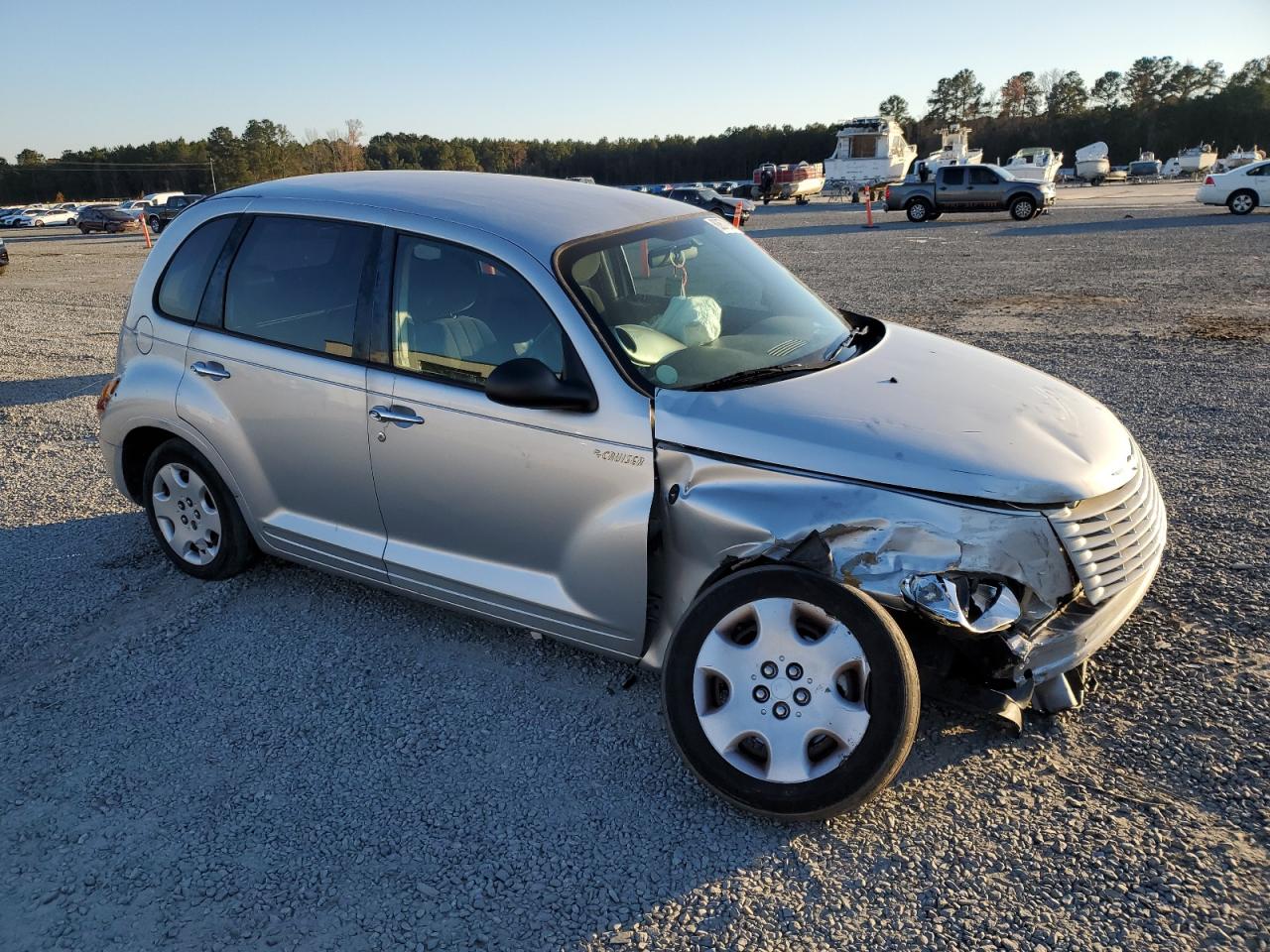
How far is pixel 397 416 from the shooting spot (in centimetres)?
369

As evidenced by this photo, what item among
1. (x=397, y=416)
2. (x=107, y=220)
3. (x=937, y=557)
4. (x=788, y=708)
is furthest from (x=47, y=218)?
(x=937, y=557)

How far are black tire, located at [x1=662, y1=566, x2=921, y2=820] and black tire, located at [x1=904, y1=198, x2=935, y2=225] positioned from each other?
1238 inches

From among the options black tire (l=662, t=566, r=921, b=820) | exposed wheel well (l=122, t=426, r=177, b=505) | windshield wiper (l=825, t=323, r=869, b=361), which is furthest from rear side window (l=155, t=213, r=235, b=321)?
black tire (l=662, t=566, r=921, b=820)

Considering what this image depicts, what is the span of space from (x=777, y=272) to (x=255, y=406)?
2468 mm

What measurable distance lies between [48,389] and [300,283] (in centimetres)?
672

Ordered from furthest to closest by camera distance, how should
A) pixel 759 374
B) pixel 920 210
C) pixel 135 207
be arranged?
pixel 135 207, pixel 920 210, pixel 759 374

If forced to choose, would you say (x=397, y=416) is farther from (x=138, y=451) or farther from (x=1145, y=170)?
(x=1145, y=170)

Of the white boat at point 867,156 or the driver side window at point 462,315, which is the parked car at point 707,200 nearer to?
the white boat at point 867,156

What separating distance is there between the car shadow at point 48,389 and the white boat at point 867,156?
49.1 m

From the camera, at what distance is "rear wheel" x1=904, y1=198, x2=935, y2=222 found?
3162cm

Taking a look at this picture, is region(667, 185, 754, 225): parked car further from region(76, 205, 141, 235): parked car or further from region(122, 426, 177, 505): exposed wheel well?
region(122, 426, 177, 505): exposed wheel well

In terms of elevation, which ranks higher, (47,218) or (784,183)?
(784,183)

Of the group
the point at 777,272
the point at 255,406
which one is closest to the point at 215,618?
the point at 255,406

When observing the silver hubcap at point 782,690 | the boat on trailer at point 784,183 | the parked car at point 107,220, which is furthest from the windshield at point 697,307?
the boat on trailer at point 784,183
